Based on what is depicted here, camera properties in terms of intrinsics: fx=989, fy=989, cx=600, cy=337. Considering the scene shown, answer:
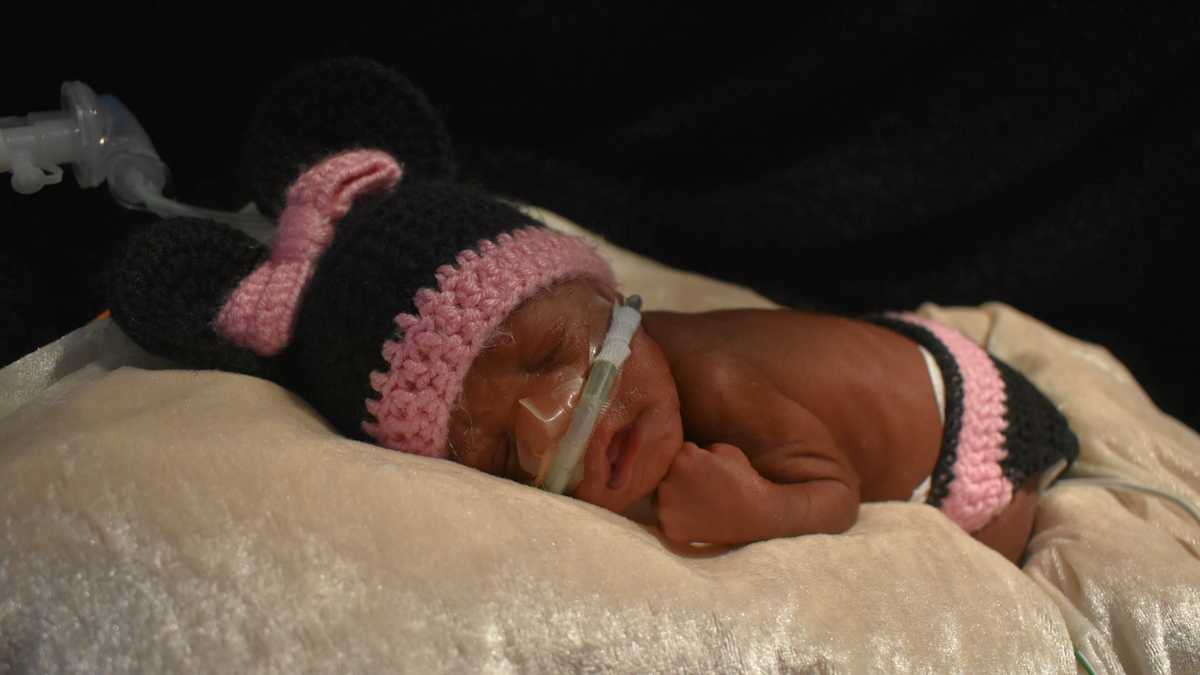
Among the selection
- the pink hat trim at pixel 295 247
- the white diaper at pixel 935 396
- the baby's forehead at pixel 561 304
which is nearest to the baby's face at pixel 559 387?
the baby's forehead at pixel 561 304

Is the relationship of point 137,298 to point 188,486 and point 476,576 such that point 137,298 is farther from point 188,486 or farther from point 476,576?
point 476,576

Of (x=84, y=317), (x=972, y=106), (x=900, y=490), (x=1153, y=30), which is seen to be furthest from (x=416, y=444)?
(x=1153, y=30)

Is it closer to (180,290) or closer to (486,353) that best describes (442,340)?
(486,353)

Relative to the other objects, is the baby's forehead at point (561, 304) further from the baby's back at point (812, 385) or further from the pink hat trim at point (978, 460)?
the pink hat trim at point (978, 460)

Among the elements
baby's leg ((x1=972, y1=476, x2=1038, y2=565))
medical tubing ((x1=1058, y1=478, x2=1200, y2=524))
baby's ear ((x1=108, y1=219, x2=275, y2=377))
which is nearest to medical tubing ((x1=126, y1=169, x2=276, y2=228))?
baby's ear ((x1=108, y1=219, x2=275, y2=377))

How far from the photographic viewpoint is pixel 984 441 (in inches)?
46.8

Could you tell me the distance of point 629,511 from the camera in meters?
1.03

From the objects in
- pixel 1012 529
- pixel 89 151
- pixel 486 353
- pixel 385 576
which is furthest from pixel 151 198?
pixel 1012 529

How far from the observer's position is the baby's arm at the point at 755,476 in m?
0.95

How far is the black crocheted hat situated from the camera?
896 millimetres

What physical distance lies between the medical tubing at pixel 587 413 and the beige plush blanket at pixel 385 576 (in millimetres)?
74

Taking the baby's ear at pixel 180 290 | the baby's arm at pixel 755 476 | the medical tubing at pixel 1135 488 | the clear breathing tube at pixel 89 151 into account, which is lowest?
the medical tubing at pixel 1135 488

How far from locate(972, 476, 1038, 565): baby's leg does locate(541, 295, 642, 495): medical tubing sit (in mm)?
526

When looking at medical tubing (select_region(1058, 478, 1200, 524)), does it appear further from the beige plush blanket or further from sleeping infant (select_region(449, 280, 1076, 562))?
the beige plush blanket
